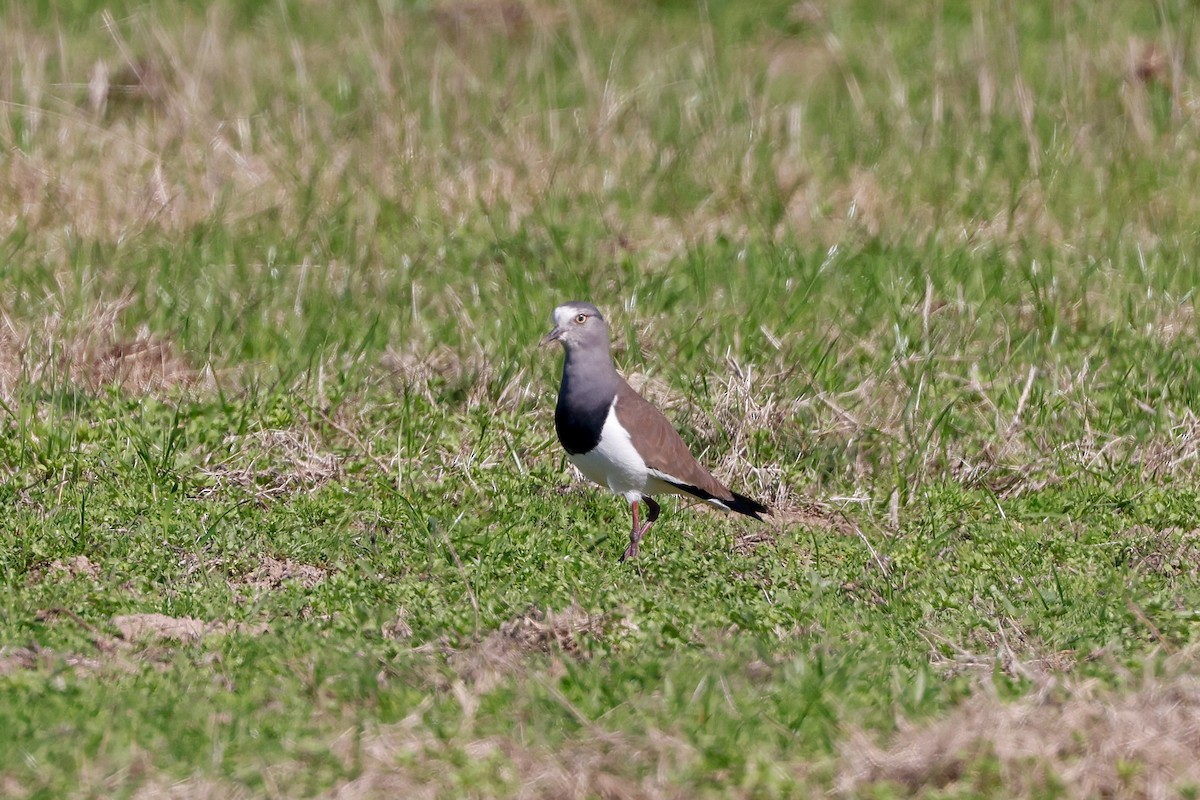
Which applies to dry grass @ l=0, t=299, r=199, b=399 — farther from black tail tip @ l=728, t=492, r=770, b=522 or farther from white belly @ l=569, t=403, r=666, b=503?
black tail tip @ l=728, t=492, r=770, b=522

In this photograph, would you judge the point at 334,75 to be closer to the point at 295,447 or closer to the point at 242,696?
the point at 295,447

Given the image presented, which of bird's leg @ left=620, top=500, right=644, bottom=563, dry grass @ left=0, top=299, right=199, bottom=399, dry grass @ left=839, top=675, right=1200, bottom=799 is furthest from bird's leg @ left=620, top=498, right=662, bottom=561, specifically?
dry grass @ left=0, top=299, right=199, bottom=399

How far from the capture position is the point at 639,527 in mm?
6484

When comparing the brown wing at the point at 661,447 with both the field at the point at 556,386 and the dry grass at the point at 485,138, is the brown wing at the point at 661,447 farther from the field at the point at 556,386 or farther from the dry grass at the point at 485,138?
the dry grass at the point at 485,138

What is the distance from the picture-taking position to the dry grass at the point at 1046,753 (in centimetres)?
418

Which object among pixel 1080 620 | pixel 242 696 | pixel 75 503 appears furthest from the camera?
pixel 75 503

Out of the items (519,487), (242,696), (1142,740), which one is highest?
(1142,740)

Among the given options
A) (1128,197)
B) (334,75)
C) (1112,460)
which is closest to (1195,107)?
(1128,197)

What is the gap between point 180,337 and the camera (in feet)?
25.4

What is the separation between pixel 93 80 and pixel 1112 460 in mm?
6738

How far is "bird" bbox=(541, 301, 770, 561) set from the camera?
246 inches

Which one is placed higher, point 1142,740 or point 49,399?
point 1142,740

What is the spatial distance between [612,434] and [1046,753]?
2.42 meters

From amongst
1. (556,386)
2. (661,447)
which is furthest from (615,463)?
(556,386)
